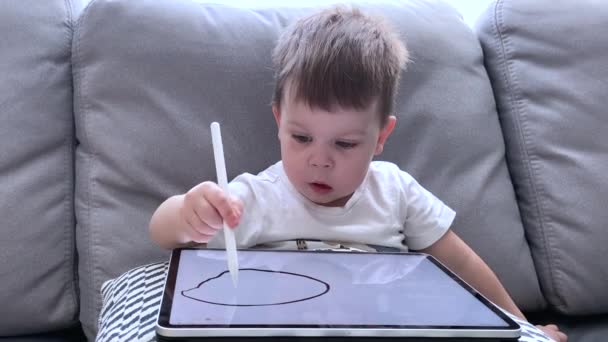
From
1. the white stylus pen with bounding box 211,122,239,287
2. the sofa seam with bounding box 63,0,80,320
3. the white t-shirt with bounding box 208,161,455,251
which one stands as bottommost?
the sofa seam with bounding box 63,0,80,320

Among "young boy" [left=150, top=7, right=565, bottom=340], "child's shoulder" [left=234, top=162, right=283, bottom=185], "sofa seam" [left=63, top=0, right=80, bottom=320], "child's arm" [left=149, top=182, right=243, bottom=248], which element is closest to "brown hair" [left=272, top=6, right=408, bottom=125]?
"young boy" [left=150, top=7, right=565, bottom=340]

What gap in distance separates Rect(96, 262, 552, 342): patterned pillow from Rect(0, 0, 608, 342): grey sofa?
0.12m

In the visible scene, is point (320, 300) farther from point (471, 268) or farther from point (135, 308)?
point (471, 268)

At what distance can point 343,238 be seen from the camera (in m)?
0.96

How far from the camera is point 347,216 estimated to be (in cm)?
99

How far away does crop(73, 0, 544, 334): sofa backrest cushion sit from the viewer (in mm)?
1021

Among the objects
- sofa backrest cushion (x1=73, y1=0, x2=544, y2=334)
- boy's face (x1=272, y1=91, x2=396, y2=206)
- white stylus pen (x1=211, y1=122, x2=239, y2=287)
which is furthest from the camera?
sofa backrest cushion (x1=73, y1=0, x2=544, y2=334)

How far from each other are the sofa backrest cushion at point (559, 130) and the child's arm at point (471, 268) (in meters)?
0.15

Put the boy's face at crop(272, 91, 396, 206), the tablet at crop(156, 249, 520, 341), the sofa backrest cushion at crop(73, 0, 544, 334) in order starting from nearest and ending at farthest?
the tablet at crop(156, 249, 520, 341) < the boy's face at crop(272, 91, 396, 206) < the sofa backrest cushion at crop(73, 0, 544, 334)

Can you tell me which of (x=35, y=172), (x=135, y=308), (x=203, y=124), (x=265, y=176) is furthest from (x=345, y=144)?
(x=35, y=172)

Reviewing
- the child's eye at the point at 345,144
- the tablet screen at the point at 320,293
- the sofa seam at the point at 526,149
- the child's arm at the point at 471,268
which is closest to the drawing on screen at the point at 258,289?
the tablet screen at the point at 320,293

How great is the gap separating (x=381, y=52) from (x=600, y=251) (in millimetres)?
511

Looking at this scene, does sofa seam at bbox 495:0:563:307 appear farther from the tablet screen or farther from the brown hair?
the tablet screen

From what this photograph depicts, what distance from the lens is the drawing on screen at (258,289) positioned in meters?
0.63
